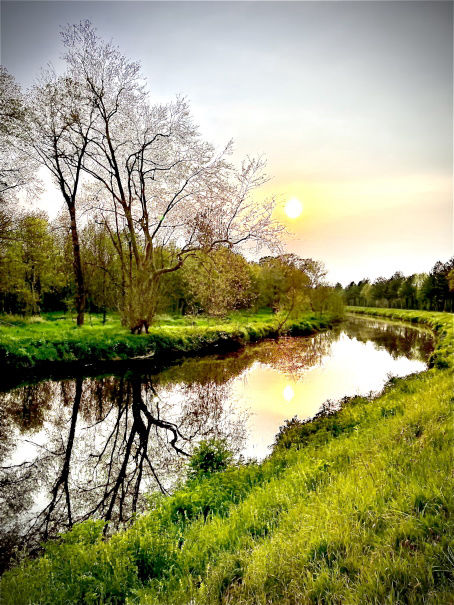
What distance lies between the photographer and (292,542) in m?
3.38

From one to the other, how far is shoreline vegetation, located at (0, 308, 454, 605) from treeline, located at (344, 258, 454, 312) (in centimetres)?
4159

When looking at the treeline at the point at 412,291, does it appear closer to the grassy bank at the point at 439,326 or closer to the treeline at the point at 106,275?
the grassy bank at the point at 439,326

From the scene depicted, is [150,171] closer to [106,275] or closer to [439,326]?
[106,275]

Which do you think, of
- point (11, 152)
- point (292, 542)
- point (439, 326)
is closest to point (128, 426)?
point (292, 542)

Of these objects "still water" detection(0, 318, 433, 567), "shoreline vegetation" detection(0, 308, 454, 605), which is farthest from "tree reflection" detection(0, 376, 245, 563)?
"shoreline vegetation" detection(0, 308, 454, 605)

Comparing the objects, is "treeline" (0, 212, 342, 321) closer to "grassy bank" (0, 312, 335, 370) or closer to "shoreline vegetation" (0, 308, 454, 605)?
"grassy bank" (0, 312, 335, 370)

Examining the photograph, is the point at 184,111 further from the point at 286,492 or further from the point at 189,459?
the point at 286,492

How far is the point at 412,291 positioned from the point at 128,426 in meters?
90.3

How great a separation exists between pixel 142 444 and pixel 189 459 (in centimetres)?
146

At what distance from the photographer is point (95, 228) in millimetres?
28359

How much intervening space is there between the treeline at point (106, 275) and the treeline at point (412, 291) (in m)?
20.2

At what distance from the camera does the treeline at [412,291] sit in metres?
65.2

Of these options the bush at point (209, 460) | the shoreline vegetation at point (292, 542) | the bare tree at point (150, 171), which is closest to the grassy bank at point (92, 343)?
the bare tree at point (150, 171)

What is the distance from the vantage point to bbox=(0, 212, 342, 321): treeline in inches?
824
